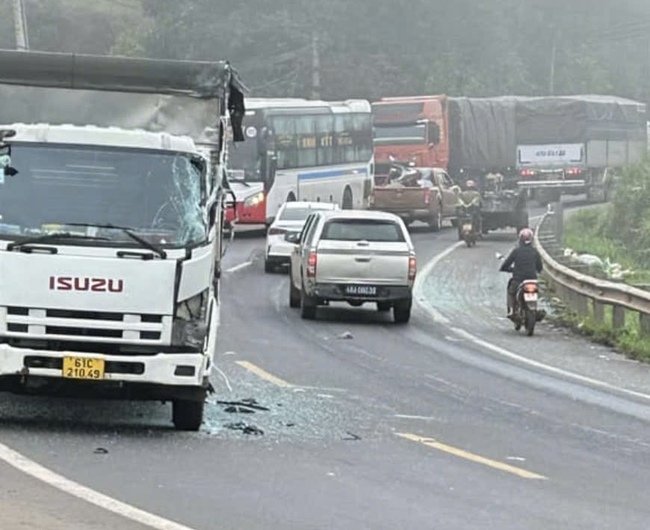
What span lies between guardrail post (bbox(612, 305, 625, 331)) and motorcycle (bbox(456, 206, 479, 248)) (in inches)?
712

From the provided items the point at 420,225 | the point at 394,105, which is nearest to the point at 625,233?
the point at 420,225

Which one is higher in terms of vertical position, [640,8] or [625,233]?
[640,8]

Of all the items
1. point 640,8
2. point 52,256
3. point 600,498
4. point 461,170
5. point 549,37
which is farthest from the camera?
point 640,8

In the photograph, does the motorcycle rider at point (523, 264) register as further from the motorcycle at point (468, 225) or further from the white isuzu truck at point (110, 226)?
the motorcycle at point (468, 225)

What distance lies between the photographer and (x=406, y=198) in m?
46.9

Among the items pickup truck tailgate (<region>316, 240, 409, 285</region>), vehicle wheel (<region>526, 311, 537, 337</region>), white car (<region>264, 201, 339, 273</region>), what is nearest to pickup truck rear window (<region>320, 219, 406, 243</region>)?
pickup truck tailgate (<region>316, 240, 409, 285</region>)

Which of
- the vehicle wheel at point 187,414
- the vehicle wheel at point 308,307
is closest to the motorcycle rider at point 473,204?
the vehicle wheel at point 308,307

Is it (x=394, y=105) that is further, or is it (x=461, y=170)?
(x=461, y=170)

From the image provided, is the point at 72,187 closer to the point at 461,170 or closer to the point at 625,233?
the point at 625,233

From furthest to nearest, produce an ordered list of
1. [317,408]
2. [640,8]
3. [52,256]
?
[640,8] → [317,408] → [52,256]

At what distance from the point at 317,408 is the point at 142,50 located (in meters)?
58.8

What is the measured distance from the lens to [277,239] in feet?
108

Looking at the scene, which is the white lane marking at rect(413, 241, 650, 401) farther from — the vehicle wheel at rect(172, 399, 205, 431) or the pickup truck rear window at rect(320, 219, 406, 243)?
the vehicle wheel at rect(172, 399, 205, 431)

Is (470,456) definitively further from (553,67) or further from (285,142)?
(553,67)
